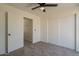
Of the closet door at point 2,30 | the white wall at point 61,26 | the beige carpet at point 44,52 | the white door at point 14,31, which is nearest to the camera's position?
the closet door at point 2,30

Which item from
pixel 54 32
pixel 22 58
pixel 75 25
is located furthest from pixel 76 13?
pixel 22 58

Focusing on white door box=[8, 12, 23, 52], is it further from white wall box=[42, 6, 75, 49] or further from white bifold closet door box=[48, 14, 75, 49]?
white bifold closet door box=[48, 14, 75, 49]

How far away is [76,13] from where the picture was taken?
380 cm

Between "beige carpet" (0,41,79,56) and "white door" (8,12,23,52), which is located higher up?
"white door" (8,12,23,52)

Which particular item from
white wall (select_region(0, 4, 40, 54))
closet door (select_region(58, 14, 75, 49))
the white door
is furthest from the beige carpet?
white wall (select_region(0, 4, 40, 54))

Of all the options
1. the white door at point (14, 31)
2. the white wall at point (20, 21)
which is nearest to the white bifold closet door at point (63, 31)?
the white wall at point (20, 21)

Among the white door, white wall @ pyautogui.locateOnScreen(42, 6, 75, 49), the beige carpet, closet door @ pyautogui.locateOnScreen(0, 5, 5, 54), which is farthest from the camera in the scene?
white wall @ pyautogui.locateOnScreen(42, 6, 75, 49)

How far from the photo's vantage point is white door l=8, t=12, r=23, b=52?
3479 millimetres

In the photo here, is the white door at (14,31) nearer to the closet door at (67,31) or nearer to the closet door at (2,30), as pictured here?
the closet door at (2,30)

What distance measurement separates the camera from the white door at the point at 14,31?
11.4ft

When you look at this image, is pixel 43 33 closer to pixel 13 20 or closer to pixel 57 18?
pixel 57 18

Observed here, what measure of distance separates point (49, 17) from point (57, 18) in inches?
28.4

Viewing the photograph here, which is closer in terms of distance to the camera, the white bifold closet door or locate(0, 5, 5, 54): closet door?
locate(0, 5, 5, 54): closet door

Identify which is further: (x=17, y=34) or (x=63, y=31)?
(x=63, y=31)
